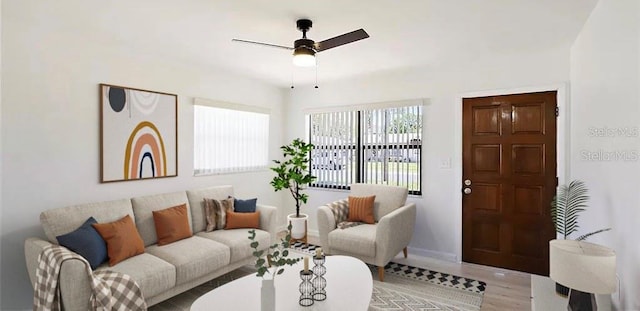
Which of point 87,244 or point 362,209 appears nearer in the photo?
point 87,244

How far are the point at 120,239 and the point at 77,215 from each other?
415 mm

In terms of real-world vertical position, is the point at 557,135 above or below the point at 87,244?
above

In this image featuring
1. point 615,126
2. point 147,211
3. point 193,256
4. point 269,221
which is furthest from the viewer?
point 269,221

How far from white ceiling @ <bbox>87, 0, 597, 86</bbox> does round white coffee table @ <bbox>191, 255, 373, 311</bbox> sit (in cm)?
196

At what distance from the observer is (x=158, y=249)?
280cm

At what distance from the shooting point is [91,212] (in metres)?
2.64

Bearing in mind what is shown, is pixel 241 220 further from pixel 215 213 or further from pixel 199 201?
pixel 199 201

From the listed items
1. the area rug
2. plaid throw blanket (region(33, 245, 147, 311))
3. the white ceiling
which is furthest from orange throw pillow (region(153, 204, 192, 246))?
the white ceiling

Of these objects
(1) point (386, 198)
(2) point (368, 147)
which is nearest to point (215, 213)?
(1) point (386, 198)

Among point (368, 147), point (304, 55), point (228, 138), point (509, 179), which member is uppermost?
point (304, 55)

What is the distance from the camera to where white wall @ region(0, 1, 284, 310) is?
2.39 metres

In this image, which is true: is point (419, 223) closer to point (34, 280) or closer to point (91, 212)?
point (91, 212)

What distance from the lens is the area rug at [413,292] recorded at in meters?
2.67

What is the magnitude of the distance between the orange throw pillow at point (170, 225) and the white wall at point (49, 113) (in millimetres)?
484
